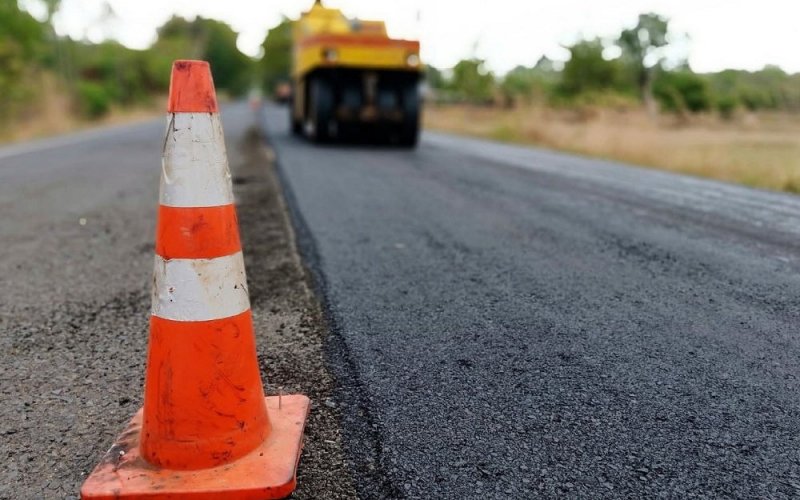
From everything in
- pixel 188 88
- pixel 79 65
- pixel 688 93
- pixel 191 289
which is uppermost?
pixel 79 65

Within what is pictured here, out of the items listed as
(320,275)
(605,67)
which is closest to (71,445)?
(320,275)

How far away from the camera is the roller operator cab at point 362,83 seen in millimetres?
10977

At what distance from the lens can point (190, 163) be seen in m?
1.65

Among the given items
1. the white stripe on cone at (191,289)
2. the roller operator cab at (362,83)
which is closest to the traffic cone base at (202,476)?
the white stripe on cone at (191,289)

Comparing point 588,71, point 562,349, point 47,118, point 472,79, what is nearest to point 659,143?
point 562,349

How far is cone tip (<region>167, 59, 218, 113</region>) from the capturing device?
5.41 ft

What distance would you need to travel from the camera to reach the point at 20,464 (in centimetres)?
168

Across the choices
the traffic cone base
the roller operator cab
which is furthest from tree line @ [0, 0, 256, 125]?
the traffic cone base

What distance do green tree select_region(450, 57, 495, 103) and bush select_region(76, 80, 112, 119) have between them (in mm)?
20957

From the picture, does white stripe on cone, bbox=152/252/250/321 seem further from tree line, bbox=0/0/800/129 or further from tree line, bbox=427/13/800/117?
tree line, bbox=427/13/800/117

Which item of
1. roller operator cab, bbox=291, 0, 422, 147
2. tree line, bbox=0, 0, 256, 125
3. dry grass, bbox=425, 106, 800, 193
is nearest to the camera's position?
dry grass, bbox=425, 106, 800, 193

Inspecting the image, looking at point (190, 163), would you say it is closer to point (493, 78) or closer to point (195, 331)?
point (195, 331)

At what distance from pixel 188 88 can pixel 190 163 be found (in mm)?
194

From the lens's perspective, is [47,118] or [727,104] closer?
[47,118]
